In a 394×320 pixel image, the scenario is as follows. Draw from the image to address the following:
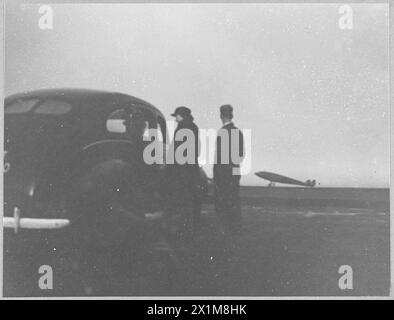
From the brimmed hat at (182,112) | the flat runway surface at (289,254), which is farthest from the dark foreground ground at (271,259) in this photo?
the brimmed hat at (182,112)

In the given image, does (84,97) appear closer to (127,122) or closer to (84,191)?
(127,122)

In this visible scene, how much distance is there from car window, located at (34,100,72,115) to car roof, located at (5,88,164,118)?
0.03 metres

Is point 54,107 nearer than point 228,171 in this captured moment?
Yes

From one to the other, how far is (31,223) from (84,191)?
1.22 feet

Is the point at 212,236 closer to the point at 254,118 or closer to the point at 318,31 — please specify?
the point at 254,118

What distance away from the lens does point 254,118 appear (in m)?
3.38

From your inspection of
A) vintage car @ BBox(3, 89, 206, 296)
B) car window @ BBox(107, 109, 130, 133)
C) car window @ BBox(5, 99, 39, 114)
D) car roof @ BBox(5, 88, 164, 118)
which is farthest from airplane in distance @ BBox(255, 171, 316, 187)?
car window @ BBox(5, 99, 39, 114)

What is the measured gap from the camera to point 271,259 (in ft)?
11.0

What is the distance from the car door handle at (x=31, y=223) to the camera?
Result: 3086 millimetres

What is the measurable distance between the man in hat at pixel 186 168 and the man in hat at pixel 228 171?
0.14 m

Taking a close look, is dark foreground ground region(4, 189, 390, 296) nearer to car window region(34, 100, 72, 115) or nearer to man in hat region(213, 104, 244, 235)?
man in hat region(213, 104, 244, 235)

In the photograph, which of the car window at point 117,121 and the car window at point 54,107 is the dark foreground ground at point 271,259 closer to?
the car window at point 117,121

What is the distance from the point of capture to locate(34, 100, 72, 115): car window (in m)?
3.24

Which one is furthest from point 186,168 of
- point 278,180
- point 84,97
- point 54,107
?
point 54,107
